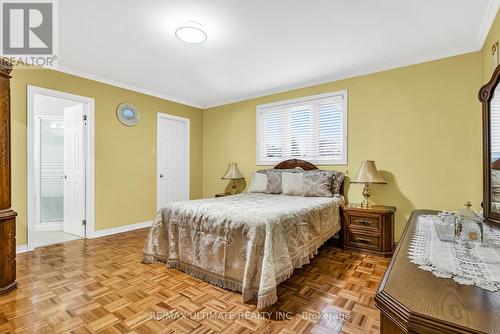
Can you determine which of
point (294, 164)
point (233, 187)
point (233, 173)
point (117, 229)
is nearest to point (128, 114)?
point (117, 229)

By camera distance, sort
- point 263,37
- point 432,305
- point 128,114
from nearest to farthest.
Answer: point 432,305 → point 263,37 → point 128,114

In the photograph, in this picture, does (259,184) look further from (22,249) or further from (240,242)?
(22,249)

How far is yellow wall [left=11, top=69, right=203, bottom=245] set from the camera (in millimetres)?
3023

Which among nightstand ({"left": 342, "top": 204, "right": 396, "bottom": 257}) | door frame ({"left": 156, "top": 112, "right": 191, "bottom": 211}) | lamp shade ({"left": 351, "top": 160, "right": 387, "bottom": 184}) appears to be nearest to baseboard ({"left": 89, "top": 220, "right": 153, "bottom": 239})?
door frame ({"left": 156, "top": 112, "right": 191, "bottom": 211})

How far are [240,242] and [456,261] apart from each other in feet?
4.72

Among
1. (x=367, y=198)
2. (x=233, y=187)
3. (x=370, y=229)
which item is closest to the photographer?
(x=370, y=229)

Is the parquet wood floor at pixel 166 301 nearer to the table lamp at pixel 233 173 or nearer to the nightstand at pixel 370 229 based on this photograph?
the nightstand at pixel 370 229

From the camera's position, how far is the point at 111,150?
392 centimetres

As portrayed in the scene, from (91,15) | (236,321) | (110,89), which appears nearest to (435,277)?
(236,321)

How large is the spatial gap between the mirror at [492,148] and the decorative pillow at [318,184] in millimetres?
1827

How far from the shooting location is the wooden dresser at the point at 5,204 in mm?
2051

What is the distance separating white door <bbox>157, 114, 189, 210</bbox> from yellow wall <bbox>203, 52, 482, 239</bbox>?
293 centimetres

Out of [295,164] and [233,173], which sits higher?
[295,164]

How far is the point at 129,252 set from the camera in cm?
307
